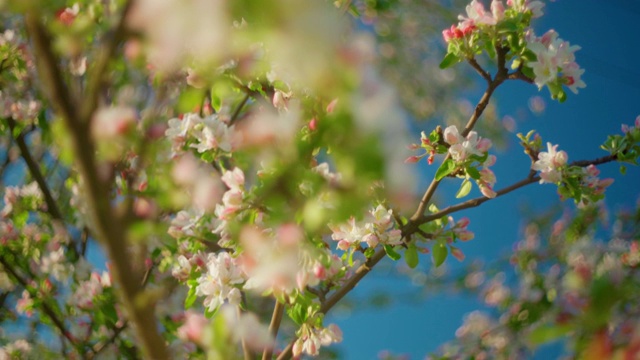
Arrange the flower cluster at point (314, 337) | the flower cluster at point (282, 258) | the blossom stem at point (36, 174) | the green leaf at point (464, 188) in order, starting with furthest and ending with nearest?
the blossom stem at point (36, 174) → the green leaf at point (464, 188) → the flower cluster at point (314, 337) → the flower cluster at point (282, 258)

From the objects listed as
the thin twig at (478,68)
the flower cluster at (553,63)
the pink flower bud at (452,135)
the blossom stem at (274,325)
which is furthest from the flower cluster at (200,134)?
the flower cluster at (553,63)

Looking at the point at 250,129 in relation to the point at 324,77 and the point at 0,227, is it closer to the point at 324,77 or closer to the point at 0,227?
the point at 324,77

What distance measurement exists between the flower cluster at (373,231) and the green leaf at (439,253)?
0.15m

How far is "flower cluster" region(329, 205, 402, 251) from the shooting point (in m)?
1.17

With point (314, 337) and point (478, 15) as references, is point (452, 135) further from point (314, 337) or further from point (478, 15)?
point (314, 337)

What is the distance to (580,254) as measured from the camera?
2.23 metres

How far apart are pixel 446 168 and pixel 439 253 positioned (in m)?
0.23

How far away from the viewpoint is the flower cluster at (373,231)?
1.17 metres

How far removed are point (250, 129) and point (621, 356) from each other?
42cm

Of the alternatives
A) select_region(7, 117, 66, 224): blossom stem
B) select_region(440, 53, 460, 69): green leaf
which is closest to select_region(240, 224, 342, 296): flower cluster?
select_region(440, 53, 460, 69): green leaf

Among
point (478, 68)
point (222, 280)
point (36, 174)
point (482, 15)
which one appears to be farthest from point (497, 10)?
point (36, 174)

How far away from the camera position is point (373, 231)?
119 cm

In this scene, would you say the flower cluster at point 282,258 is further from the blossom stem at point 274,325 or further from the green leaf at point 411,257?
the green leaf at point 411,257

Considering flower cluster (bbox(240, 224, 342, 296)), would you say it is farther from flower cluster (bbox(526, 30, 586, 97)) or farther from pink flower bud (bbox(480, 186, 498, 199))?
flower cluster (bbox(526, 30, 586, 97))
